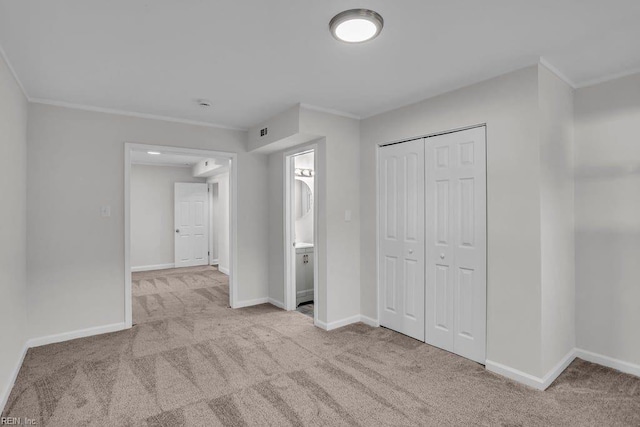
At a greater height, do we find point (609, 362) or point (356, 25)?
point (356, 25)

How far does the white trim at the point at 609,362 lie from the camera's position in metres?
2.71

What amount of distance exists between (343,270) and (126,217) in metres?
2.50

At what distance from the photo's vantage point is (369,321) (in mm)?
3914

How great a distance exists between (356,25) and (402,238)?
2.16m

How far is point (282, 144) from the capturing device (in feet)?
13.6

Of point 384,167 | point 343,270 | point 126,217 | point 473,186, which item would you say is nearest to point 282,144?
point 384,167

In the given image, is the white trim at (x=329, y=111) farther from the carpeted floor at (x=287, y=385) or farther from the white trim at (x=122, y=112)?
the carpeted floor at (x=287, y=385)

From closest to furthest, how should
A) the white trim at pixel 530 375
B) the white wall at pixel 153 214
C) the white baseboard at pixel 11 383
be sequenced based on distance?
the white baseboard at pixel 11 383 → the white trim at pixel 530 375 → the white wall at pixel 153 214

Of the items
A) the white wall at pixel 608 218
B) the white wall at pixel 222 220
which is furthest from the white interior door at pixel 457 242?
the white wall at pixel 222 220

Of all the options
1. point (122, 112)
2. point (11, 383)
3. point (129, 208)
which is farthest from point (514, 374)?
point (122, 112)

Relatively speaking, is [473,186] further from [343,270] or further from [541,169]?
[343,270]

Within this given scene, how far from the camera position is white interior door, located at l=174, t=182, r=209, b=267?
7.77 metres

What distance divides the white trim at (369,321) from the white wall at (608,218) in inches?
72.4

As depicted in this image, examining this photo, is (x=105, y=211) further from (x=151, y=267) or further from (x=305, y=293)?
(x=151, y=267)
